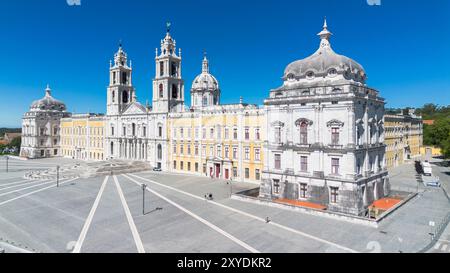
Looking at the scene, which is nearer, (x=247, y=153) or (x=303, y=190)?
(x=303, y=190)

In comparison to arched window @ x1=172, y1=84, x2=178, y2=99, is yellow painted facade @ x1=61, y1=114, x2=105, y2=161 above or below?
below

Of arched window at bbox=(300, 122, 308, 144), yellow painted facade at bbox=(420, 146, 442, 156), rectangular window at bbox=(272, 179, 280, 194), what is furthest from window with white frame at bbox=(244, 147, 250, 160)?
yellow painted facade at bbox=(420, 146, 442, 156)

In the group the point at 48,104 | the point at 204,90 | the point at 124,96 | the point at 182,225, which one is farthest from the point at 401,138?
the point at 48,104

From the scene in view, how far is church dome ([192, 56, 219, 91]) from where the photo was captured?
60.6 meters

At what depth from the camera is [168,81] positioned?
198 feet

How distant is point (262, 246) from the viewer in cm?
2208

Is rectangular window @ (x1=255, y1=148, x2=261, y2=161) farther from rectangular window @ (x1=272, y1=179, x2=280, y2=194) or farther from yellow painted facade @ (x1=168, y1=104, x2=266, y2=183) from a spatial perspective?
rectangular window @ (x1=272, y1=179, x2=280, y2=194)

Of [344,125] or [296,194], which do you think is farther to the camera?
[296,194]

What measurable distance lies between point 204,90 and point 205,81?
1868 millimetres

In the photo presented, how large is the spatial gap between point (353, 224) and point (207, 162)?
29684 millimetres

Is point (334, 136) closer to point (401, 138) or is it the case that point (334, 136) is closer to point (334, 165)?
point (334, 165)

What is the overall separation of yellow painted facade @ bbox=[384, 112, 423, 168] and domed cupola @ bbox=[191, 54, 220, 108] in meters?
33.8
